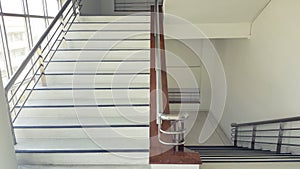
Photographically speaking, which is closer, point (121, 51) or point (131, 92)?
point (131, 92)

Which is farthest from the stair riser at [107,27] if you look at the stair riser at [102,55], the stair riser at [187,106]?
the stair riser at [187,106]

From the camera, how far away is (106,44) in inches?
154

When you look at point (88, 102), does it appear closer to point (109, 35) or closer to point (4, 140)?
point (4, 140)

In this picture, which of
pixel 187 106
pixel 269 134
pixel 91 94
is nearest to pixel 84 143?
pixel 91 94

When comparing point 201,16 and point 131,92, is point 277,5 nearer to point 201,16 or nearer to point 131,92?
point 201,16

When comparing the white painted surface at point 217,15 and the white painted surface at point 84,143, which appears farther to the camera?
the white painted surface at point 217,15

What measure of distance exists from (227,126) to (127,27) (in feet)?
10.7

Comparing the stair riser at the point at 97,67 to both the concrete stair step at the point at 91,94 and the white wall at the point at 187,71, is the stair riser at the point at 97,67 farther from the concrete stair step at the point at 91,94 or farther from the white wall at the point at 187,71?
the white wall at the point at 187,71

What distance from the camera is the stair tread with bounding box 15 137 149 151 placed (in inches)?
88.7

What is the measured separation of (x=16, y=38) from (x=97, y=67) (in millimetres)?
1066

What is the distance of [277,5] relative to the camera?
3482 mm

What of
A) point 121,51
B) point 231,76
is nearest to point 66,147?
point 121,51

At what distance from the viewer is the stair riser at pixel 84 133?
244 cm

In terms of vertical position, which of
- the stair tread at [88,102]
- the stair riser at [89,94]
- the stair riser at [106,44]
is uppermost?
the stair riser at [106,44]
